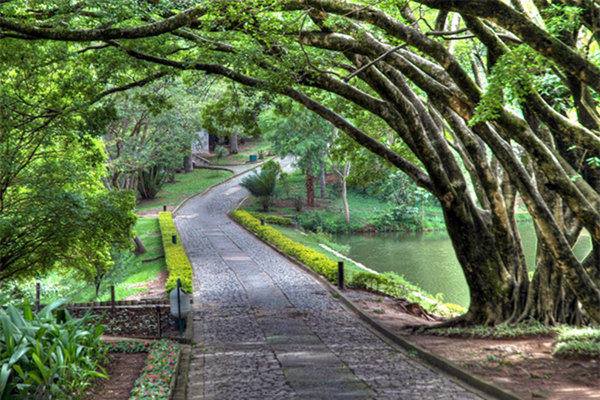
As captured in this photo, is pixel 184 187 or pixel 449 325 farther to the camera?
pixel 184 187

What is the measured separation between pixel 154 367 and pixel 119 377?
0.55m

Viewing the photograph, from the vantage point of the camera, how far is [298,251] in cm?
1977

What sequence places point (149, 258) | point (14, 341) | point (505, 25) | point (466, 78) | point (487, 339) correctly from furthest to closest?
point (149, 258)
point (487, 339)
point (466, 78)
point (14, 341)
point (505, 25)

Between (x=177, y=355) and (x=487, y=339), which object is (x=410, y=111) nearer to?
(x=487, y=339)

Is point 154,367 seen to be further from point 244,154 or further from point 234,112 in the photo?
point 244,154

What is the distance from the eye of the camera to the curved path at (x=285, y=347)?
7301mm

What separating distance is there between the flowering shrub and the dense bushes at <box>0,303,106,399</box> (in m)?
0.61

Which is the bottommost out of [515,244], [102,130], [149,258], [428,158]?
[149,258]

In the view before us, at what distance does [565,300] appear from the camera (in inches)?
372

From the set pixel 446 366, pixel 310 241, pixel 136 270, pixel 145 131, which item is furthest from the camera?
pixel 310 241

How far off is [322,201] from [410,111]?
101 ft

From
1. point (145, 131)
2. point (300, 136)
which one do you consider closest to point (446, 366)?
point (145, 131)

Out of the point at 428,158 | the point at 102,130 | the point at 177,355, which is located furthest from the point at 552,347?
the point at 102,130

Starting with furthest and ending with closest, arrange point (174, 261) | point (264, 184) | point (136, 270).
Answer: point (264, 184) → point (136, 270) → point (174, 261)
